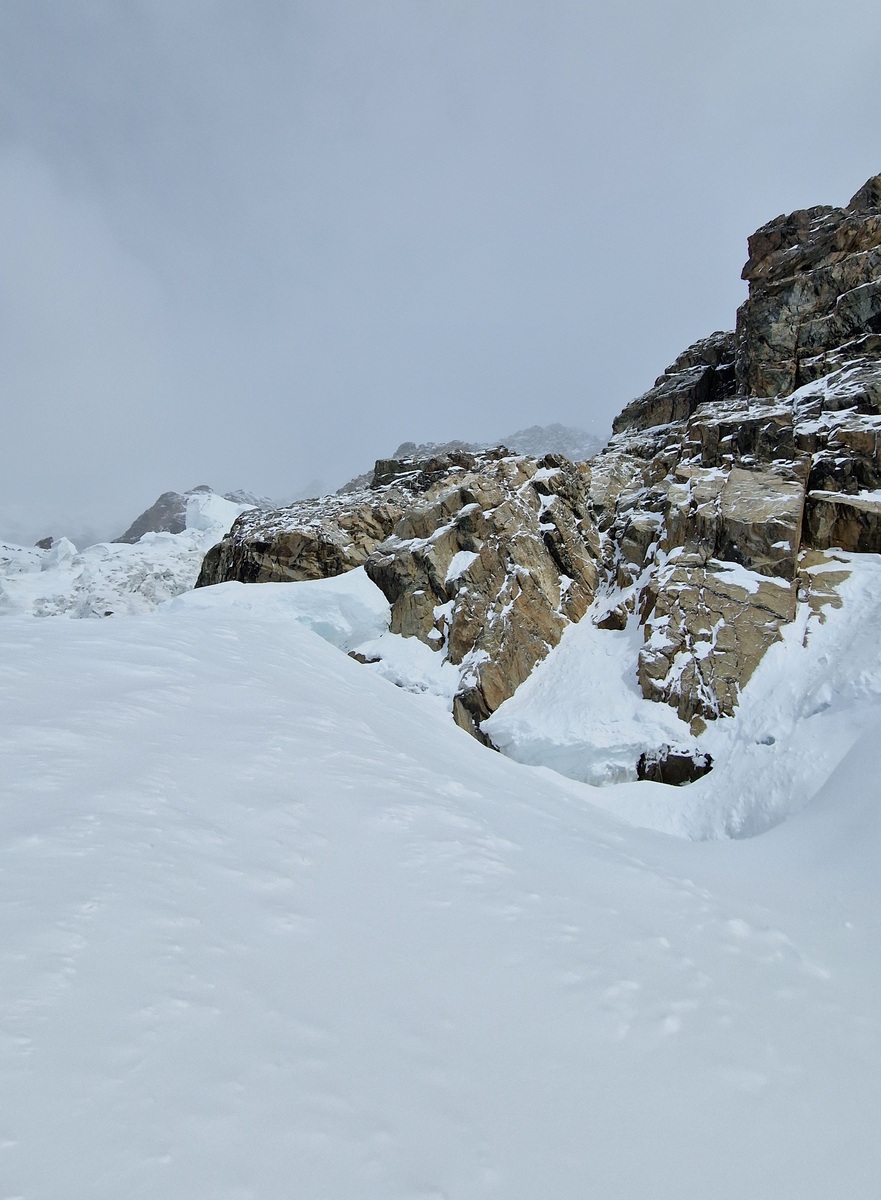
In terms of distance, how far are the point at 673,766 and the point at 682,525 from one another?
1057 cm

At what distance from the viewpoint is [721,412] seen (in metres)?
28.4

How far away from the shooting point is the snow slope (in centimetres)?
191

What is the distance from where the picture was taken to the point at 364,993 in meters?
2.79

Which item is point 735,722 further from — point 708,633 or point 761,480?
point 761,480

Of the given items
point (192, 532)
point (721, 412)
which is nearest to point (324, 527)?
point (721, 412)

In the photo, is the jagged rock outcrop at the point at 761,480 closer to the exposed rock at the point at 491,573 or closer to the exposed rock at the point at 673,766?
the exposed rock at the point at 673,766

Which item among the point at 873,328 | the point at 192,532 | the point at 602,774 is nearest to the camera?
the point at 602,774

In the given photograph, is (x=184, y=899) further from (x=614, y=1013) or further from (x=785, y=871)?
(x=785, y=871)

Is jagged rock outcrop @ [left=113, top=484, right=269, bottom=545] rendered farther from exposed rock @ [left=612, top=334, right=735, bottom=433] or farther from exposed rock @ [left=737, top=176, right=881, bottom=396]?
exposed rock @ [left=737, top=176, right=881, bottom=396]

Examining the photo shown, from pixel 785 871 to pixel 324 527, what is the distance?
25.1m

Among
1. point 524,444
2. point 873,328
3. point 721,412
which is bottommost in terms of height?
point 721,412

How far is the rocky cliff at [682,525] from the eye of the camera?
62.6ft

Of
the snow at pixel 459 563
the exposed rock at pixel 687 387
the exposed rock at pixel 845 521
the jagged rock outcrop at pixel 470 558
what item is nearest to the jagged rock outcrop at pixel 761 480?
the exposed rock at pixel 845 521

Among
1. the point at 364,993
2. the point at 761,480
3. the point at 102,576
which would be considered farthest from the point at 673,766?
the point at 102,576
